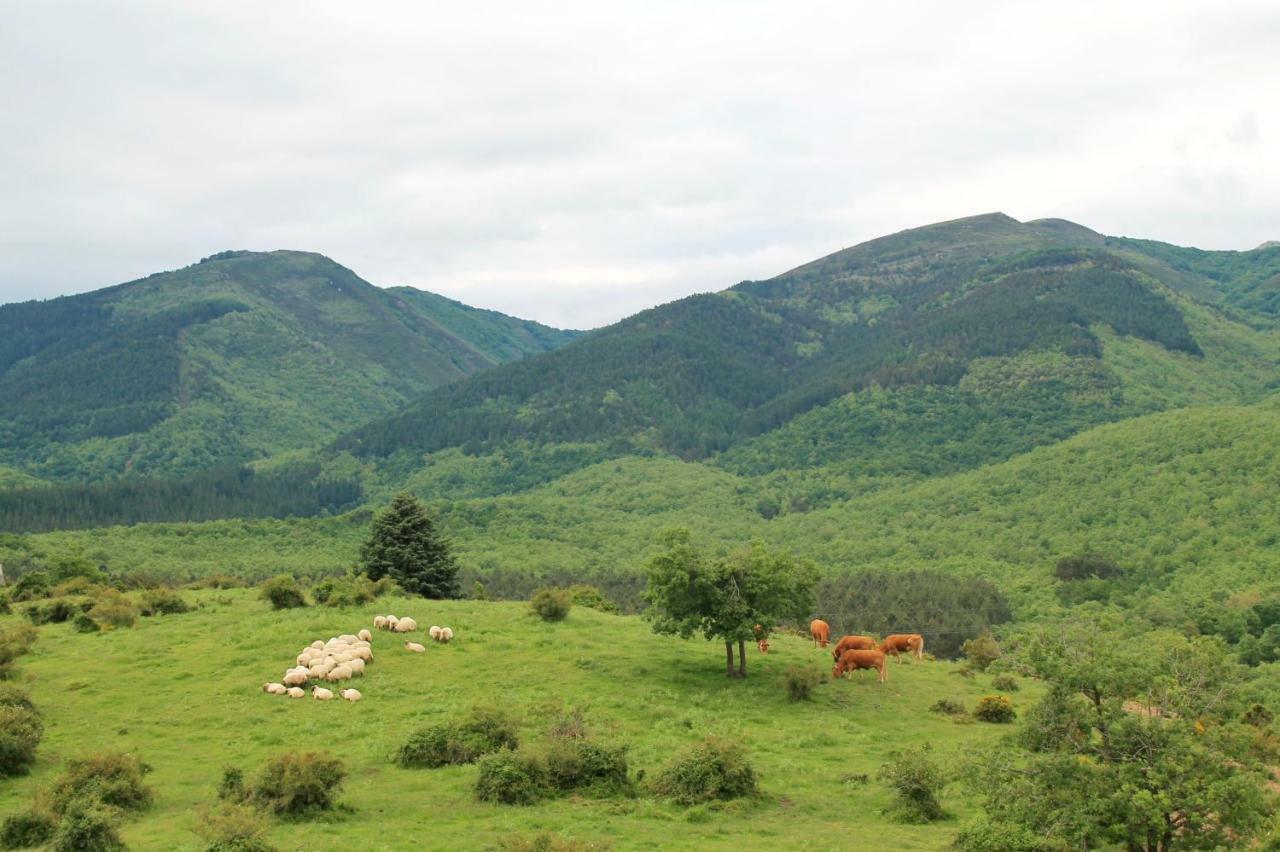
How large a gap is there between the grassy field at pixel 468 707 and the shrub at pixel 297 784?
83 cm

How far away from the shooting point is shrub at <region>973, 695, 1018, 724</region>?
42.1 m

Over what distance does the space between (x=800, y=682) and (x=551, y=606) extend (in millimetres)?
→ 17353

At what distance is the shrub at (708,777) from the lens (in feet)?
100

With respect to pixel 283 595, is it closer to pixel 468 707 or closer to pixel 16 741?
pixel 468 707

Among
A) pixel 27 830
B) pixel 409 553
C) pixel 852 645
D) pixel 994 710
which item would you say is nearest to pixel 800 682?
pixel 852 645

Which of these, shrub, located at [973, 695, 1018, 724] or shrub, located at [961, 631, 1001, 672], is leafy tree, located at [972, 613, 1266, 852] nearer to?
shrub, located at [973, 695, 1018, 724]

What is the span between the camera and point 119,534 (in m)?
134

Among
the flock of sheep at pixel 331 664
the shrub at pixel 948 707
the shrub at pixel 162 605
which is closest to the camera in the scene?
the flock of sheep at pixel 331 664

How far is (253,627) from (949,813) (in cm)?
3562

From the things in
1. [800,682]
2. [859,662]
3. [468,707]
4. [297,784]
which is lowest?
[859,662]

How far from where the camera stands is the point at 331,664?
4341 cm

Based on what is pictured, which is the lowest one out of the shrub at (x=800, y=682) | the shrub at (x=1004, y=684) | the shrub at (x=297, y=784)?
the shrub at (x=1004, y=684)

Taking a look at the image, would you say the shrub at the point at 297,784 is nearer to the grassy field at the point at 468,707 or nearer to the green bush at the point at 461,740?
the grassy field at the point at 468,707

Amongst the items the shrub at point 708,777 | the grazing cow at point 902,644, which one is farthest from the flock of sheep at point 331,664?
the grazing cow at point 902,644
